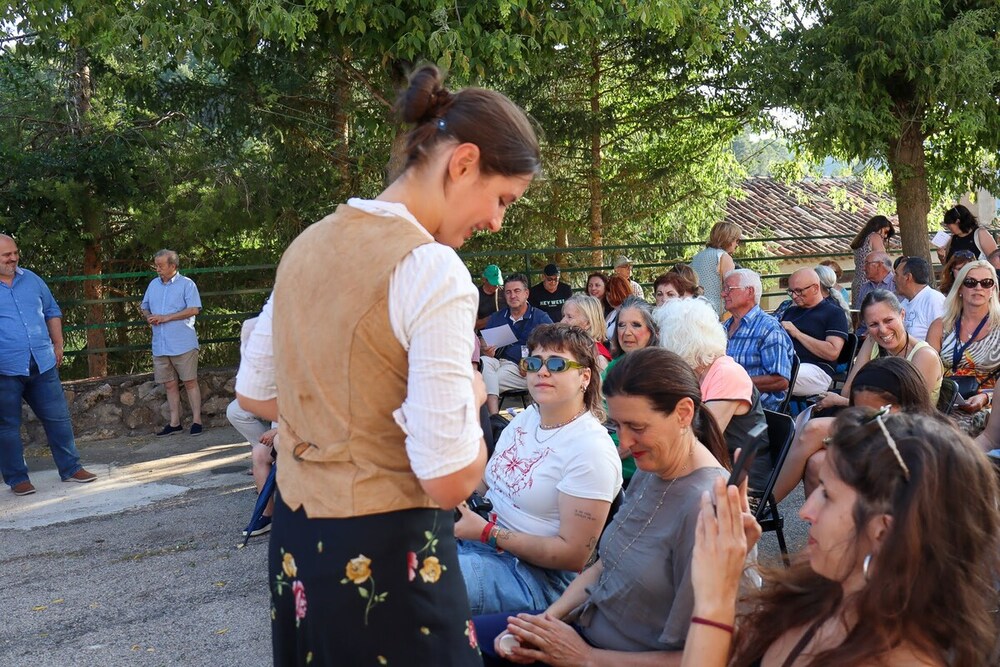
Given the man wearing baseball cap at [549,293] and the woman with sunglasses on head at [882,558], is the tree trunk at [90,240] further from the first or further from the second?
the woman with sunglasses on head at [882,558]

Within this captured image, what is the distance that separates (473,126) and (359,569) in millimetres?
809

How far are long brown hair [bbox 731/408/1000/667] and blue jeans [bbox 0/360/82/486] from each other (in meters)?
6.62

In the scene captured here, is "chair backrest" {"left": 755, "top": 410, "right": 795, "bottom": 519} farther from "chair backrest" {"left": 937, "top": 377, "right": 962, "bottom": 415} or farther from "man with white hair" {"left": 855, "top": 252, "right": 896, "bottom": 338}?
"man with white hair" {"left": 855, "top": 252, "right": 896, "bottom": 338}

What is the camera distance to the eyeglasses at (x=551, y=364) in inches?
139

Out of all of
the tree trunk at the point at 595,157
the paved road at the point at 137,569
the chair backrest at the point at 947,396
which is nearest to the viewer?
the paved road at the point at 137,569

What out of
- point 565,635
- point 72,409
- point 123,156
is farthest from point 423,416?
point 123,156

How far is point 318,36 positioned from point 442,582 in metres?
7.51

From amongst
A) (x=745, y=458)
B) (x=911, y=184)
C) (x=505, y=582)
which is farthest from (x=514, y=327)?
(x=745, y=458)

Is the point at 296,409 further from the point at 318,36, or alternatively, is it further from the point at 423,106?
the point at 318,36

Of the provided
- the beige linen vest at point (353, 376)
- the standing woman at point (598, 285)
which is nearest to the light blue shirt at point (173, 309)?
the standing woman at point (598, 285)

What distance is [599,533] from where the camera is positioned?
304 cm

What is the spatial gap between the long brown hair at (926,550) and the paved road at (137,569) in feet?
7.27

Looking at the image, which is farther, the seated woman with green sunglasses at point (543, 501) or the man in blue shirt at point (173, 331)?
the man in blue shirt at point (173, 331)

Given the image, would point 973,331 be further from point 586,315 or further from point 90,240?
point 90,240
